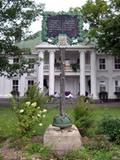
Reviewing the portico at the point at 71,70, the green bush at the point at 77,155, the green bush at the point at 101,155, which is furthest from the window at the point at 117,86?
the green bush at the point at 77,155

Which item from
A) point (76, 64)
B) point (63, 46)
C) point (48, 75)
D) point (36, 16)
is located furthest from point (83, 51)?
point (63, 46)

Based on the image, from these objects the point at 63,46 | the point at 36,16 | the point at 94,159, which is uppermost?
the point at 36,16

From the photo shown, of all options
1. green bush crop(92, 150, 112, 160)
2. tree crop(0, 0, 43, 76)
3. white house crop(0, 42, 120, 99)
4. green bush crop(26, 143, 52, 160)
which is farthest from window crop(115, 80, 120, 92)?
green bush crop(92, 150, 112, 160)

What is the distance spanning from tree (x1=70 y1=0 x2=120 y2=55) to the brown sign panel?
23.8 metres

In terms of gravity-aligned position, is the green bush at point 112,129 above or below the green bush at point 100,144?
above

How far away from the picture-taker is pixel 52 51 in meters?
54.9

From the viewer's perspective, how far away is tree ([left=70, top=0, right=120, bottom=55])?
1500 inches

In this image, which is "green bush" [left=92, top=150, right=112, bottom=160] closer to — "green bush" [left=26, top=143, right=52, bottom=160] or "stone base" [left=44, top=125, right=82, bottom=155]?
"stone base" [left=44, top=125, right=82, bottom=155]

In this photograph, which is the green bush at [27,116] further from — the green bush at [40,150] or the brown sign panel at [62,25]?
the brown sign panel at [62,25]

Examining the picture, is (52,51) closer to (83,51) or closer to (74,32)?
(83,51)

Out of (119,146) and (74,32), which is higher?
(74,32)

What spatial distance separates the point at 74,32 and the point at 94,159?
4135 mm

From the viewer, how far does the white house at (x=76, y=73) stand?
2168 inches

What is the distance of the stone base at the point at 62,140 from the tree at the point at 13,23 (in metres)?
20.7
